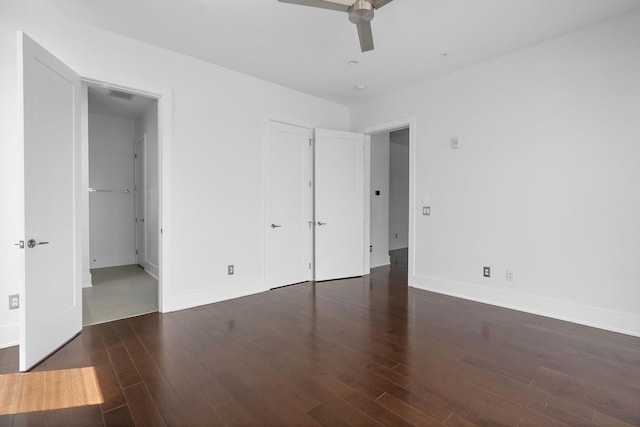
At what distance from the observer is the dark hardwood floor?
5.98ft

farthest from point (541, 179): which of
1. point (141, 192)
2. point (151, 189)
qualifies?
point (141, 192)

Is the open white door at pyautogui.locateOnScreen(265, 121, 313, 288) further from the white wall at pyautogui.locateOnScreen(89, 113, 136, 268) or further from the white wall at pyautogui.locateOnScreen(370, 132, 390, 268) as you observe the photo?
the white wall at pyautogui.locateOnScreen(89, 113, 136, 268)

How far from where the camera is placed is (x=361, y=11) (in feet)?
7.53

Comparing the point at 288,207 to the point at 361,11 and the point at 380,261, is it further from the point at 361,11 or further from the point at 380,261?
the point at 361,11

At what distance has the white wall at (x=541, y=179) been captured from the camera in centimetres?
296

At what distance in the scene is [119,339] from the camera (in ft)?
9.25

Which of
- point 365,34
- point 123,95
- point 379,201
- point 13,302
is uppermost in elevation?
point 123,95

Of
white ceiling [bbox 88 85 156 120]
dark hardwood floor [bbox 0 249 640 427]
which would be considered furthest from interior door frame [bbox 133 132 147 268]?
dark hardwood floor [bbox 0 249 640 427]

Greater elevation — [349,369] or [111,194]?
[111,194]

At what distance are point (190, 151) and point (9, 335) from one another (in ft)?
7.40

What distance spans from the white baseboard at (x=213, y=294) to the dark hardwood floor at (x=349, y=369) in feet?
0.44

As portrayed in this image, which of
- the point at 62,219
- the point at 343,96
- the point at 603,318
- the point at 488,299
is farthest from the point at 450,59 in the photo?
the point at 62,219

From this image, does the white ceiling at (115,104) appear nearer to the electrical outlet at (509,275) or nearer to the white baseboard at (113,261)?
the white baseboard at (113,261)

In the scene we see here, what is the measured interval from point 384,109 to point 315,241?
2266 millimetres
